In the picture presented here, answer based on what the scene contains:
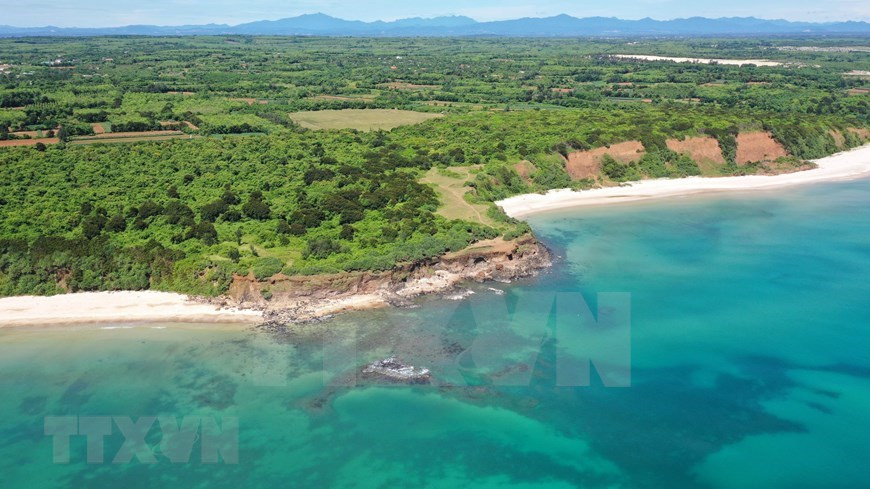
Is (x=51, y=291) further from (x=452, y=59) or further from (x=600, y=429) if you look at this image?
(x=452, y=59)

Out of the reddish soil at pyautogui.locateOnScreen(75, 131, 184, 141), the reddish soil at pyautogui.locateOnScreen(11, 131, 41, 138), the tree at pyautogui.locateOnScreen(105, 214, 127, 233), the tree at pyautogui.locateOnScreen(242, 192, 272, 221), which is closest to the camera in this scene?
the tree at pyautogui.locateOnScreen(105, 214, 127, 233)

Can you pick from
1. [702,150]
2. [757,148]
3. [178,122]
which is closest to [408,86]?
[178,122]

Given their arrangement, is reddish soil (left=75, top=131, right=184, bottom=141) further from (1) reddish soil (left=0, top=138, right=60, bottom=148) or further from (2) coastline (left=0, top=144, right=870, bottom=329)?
(2) coastline (left=0, top=144, right=870, bottom=329)

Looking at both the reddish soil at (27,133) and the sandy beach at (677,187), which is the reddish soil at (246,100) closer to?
the reddish soil at (27,133)

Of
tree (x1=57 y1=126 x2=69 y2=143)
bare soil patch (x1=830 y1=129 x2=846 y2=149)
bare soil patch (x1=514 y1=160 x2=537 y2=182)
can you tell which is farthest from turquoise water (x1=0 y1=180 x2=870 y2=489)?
bare soil patch (x1=830 y1=129 x2=846 y2=149)

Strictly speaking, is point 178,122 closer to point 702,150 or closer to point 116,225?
point 116,225
